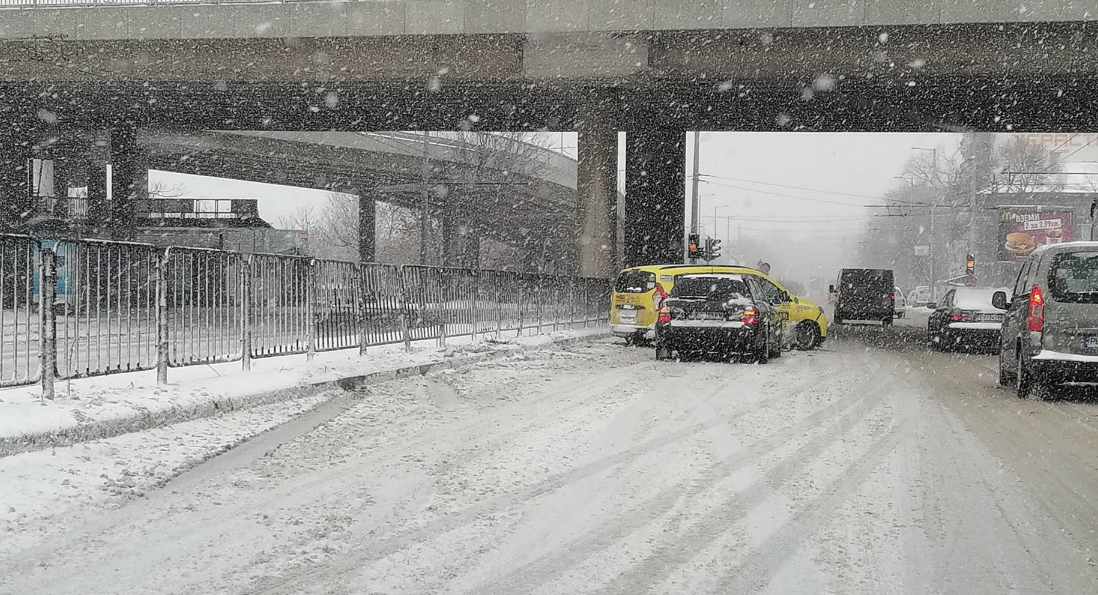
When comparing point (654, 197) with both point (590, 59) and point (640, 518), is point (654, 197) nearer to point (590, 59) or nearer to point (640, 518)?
point (590, 59)

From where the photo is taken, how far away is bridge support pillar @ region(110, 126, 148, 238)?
137ft

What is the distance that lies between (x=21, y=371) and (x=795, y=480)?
244 inches

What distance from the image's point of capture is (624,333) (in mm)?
21047

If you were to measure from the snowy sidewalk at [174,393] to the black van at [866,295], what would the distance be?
27021 millimetres

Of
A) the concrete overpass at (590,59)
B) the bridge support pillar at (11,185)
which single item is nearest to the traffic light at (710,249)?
the concrete overpass at (590,59)

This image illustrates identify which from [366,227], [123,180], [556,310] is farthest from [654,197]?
[366,227]

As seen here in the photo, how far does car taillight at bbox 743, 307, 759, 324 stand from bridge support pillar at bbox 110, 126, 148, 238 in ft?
104

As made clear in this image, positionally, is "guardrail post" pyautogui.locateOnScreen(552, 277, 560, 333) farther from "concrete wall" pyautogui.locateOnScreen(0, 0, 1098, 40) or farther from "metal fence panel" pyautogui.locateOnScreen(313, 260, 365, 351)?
"metal fence panel" pyautogui.locateOnScreen(313, 260, 365, 351)

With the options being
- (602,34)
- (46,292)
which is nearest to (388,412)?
(46,292)

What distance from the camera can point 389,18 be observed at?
27.1m

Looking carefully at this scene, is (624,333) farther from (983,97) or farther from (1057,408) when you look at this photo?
(983,97)

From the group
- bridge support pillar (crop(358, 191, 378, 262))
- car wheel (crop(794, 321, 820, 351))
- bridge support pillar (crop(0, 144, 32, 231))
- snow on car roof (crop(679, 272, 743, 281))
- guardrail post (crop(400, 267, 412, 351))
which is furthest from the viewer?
bridge support pillar (crop(358, 191, 378, 262))

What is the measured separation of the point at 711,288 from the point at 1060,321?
6404 mm

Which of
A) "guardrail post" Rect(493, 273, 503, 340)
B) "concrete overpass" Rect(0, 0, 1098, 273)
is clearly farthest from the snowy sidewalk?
"concrete overpass" Rect(0, 0, 1098, 273)
